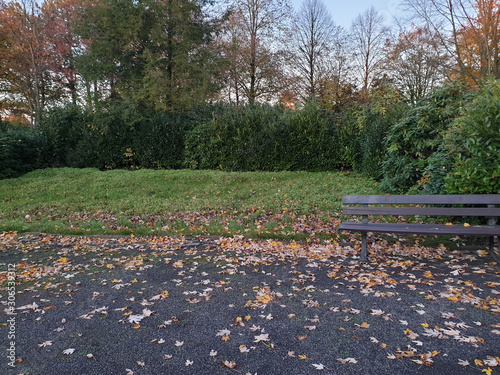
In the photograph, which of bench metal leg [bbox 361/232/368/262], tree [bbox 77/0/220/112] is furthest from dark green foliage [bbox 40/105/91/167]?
bench metal leg [bbox 361/232/368/262]

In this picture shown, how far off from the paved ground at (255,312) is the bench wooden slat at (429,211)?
0.62 meters

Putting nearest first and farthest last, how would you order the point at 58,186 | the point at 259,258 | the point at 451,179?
1. the point at 259,258
2. the point at 451,179
3. the point at 58,186

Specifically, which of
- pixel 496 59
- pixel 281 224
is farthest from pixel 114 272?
pixel 496 59

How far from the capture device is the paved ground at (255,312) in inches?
95.1

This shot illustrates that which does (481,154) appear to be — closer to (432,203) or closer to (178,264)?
(432,203)

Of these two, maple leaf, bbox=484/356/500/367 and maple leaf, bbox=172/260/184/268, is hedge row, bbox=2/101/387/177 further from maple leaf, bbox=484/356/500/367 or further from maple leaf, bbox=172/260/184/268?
maple leaf, bbox=484/356/500/367

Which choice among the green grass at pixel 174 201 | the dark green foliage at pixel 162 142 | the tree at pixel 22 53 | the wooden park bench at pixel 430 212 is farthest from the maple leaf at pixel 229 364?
the tree at pixel 22 53

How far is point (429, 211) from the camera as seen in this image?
4672mm

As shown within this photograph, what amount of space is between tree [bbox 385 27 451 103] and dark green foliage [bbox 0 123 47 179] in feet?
56.0

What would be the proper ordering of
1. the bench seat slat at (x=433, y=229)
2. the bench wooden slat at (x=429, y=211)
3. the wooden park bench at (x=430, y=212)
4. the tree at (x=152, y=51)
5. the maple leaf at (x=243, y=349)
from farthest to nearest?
1. the tree at (x=152, y=51)
2. the bench wooden slat at (x=429, y=211)
3. the wooden park bench at (x=430, y=212)
4. the bench seat slat at (x=433, y=229)
5. the maple leaf at (x=243, y=349)

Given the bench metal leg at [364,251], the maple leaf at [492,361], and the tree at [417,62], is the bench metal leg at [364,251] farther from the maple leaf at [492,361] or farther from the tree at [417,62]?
the tree at [417,62]

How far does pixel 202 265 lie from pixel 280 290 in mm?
1345

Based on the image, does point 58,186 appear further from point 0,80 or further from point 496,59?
point 496,59

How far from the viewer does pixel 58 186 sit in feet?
36.9
